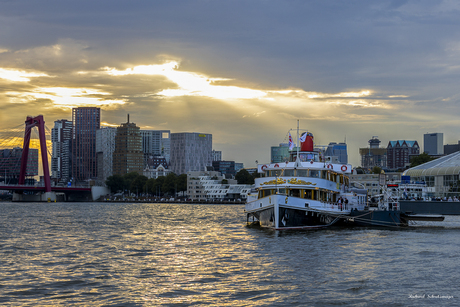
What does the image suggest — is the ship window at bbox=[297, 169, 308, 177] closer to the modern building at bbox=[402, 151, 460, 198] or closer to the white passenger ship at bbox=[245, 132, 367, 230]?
the white passenger ship at bbox=[245, 132, 367, 230]

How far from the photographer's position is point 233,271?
29.7m

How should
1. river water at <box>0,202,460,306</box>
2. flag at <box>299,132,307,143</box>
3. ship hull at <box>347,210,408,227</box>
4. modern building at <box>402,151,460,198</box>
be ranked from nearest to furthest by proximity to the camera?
river water at <box>0,202,460,306</box>, ship hull at <box>347,210,408,227</box>, flag at <box>299,132,307,143</box>, modern building at <box>402,151,460,198</box>

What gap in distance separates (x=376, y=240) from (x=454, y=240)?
6702mm

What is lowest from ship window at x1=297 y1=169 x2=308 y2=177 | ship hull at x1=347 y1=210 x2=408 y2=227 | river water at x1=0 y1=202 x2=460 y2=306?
river water at x1=0 y1=202 x2=460 y2=306

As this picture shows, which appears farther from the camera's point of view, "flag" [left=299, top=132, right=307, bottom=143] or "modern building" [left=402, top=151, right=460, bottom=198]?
"modern building" [left=402, top=151, right=460, bottom=198]

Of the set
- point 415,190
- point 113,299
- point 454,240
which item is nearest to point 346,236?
point 454,240

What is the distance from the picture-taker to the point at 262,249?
38.9 metres

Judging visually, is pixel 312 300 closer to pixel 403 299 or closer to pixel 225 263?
pixel 403 299

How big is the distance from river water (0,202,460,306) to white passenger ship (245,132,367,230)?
3955 mm

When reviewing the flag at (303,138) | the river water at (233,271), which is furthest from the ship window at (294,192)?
the flag at (303,138)

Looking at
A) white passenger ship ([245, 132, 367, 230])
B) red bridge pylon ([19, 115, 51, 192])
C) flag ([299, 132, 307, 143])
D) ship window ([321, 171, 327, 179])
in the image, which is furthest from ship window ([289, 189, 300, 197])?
red bridge pylon ([19, 115, 51, 192])

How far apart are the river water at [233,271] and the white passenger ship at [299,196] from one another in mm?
3955

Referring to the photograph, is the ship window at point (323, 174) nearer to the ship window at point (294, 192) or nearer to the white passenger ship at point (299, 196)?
the white passenger ship at point (299, 196)

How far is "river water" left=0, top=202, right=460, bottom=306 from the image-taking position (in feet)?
75.9
